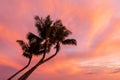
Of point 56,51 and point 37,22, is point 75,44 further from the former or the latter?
point 37,22

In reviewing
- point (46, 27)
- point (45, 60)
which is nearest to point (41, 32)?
point (46, 27)

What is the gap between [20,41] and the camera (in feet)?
190

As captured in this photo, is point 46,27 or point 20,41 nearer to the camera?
point 46,27

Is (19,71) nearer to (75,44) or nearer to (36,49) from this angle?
(36,49)

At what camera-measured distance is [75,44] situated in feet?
173

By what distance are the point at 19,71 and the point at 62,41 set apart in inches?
421

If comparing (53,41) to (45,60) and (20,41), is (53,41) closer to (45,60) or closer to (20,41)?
(45,60)

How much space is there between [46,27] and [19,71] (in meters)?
10.3

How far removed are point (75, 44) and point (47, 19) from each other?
22.5ft

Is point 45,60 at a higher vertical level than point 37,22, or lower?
lower

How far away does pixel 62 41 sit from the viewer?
5362 cm

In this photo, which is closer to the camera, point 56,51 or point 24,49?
point 56,51

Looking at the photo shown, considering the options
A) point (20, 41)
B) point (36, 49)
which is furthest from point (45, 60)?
point (20, 41)

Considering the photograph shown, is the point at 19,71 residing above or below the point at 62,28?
below
